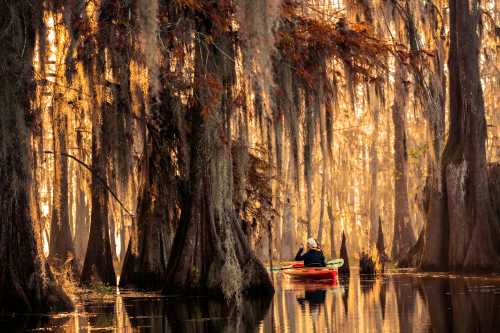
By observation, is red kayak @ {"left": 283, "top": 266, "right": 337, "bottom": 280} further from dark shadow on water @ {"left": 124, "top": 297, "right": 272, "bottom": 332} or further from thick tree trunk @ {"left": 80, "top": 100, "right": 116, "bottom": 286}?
dark shadow on water @ {"left": 124, "top": 297, "right": 272, "bottom": 332}

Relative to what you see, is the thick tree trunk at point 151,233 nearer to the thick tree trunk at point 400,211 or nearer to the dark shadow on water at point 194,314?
the dark shadow on water at point 194,314

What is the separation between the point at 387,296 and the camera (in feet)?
58.0

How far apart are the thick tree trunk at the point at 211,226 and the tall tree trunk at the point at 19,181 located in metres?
3.09

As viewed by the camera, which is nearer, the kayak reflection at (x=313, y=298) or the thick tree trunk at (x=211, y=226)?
the kayak reflection at (x=313, y=298)

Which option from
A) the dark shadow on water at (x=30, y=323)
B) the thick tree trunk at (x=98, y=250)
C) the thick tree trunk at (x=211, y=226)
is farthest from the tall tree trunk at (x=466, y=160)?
the dark shadow on water at (x=30, y=323)

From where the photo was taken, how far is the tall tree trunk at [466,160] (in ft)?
80.9

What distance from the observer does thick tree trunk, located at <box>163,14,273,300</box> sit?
1734 centimetres

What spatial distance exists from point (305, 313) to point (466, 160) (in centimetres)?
1255

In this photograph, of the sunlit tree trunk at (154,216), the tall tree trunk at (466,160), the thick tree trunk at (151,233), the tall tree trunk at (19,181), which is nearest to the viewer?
the tall tree trunk at (19,181)

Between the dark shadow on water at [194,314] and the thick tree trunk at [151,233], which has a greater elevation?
the thick tree trunk at [151,233]

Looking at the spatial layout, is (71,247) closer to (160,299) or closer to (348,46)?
(160,299)

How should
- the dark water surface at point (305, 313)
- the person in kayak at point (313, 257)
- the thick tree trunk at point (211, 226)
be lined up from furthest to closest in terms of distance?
1. the person in kayak at point (313, 257)
2. the thick tree trunk at point (211, 226)
3. the dark water surface at point (305, 313)

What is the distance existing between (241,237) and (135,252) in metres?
4.61

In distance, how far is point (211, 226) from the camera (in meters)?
18.2
